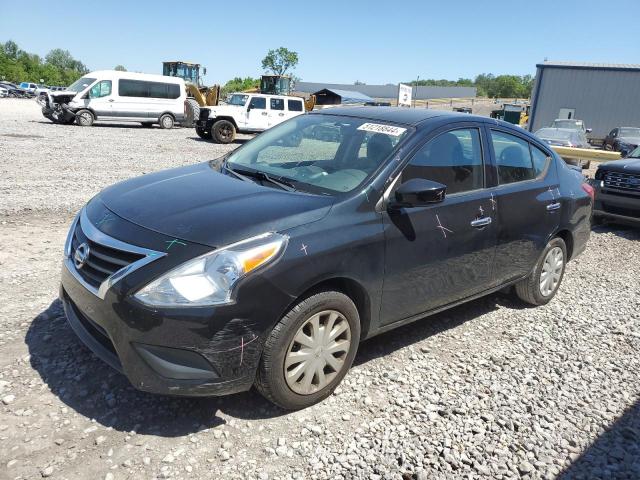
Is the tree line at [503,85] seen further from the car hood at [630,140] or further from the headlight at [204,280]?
the headlight at [204,280]

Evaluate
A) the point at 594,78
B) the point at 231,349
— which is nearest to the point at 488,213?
the point at 231,349

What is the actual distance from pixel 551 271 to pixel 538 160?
105 cm

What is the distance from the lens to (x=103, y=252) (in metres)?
2.68

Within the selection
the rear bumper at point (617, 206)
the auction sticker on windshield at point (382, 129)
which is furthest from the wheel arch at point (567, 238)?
the rear bumper at point (617, 206)

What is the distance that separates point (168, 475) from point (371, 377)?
4.72ft

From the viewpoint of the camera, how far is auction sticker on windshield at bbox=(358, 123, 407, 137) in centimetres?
350

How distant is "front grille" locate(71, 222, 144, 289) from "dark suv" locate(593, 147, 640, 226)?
768cm

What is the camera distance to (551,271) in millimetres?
4754

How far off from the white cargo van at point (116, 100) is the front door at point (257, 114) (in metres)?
4.56

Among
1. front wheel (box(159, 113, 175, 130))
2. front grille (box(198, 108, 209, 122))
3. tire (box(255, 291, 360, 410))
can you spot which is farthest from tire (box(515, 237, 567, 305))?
front wheel (box(159, 113, 175, 130))

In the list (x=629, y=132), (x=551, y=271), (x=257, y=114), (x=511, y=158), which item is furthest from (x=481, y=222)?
(x=629, y=132)

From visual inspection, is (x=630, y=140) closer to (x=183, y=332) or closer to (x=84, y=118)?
(x=84, y=118)

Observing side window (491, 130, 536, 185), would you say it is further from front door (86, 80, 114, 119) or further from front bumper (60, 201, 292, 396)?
front door (86, 80, 114, 119)

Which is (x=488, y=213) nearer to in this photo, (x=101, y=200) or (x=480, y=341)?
(x=480, y=341)
